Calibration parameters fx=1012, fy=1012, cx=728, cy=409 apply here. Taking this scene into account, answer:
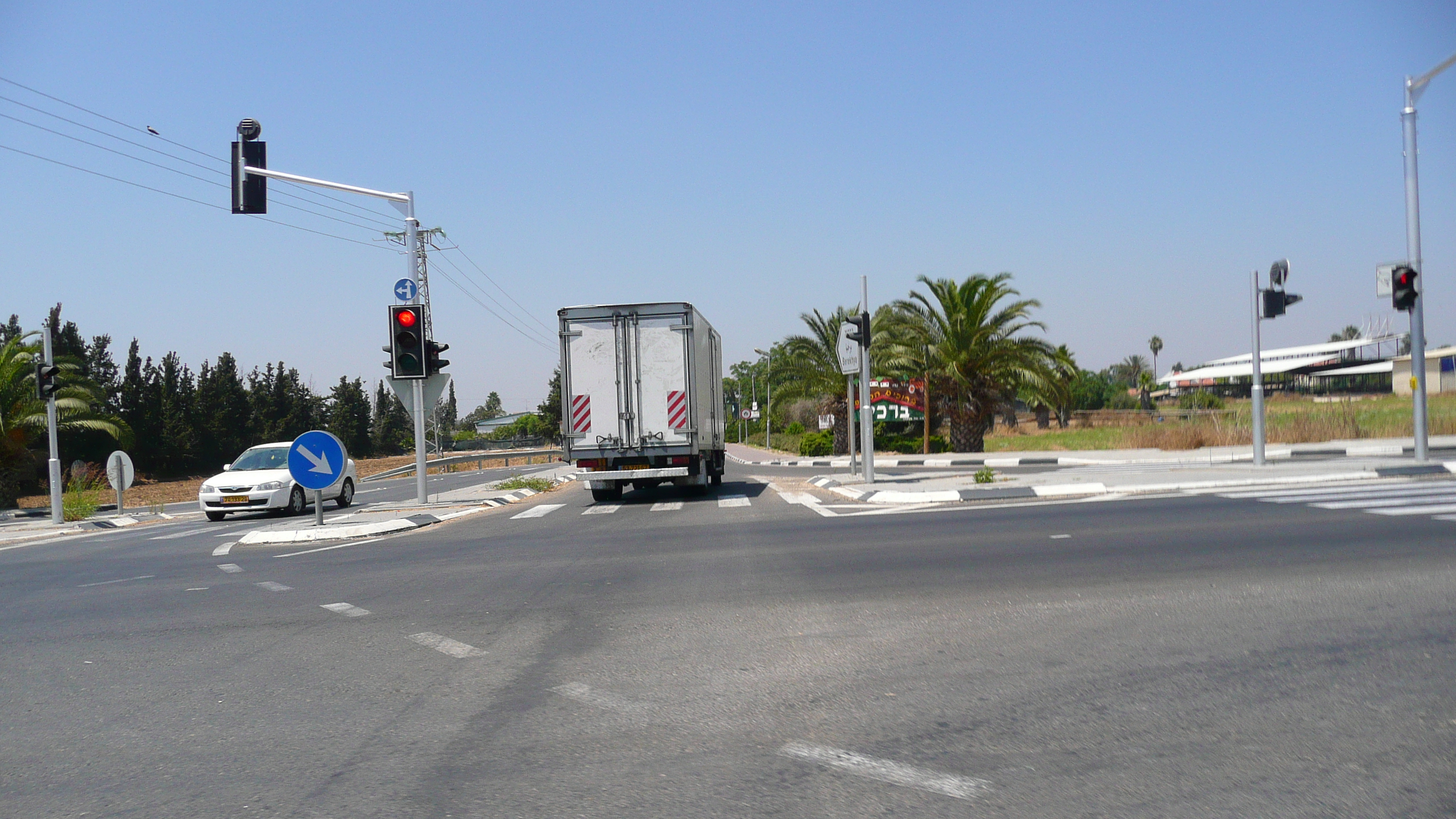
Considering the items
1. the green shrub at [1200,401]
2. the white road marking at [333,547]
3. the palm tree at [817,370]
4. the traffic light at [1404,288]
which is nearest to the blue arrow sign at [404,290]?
the white road marking at [333,547]

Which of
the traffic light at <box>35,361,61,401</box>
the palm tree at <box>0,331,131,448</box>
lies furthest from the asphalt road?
the palm tree at <box>0,331,131,448</box>

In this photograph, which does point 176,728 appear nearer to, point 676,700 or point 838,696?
point 676,700

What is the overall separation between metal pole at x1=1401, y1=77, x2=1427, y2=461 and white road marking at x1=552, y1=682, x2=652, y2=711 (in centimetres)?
1774

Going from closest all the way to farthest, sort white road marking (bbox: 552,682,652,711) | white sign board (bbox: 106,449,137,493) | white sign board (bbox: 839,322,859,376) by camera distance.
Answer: white road marking (bbox: 552,682,652,711) < white sign board (bbox: 839,322,859,376) < white sign board (bbox: 106,449,137,493)

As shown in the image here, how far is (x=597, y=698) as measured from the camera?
16.3 ft

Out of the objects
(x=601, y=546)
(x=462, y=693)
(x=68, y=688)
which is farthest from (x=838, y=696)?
(x=601, y=546)

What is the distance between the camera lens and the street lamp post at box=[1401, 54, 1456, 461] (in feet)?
58.0

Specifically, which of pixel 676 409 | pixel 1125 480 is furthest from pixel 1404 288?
pixel 676 409

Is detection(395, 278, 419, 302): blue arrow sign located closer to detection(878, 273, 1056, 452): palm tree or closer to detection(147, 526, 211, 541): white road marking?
detection(147, 526, 211, 541): white road marking

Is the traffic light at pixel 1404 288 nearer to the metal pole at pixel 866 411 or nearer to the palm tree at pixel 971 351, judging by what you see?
the metal pole at pixel 866 411

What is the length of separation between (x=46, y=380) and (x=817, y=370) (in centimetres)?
3080

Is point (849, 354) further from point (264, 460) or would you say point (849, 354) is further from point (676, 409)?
point (264, 460)

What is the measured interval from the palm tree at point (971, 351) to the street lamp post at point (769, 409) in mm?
10496

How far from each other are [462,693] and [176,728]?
130cm
